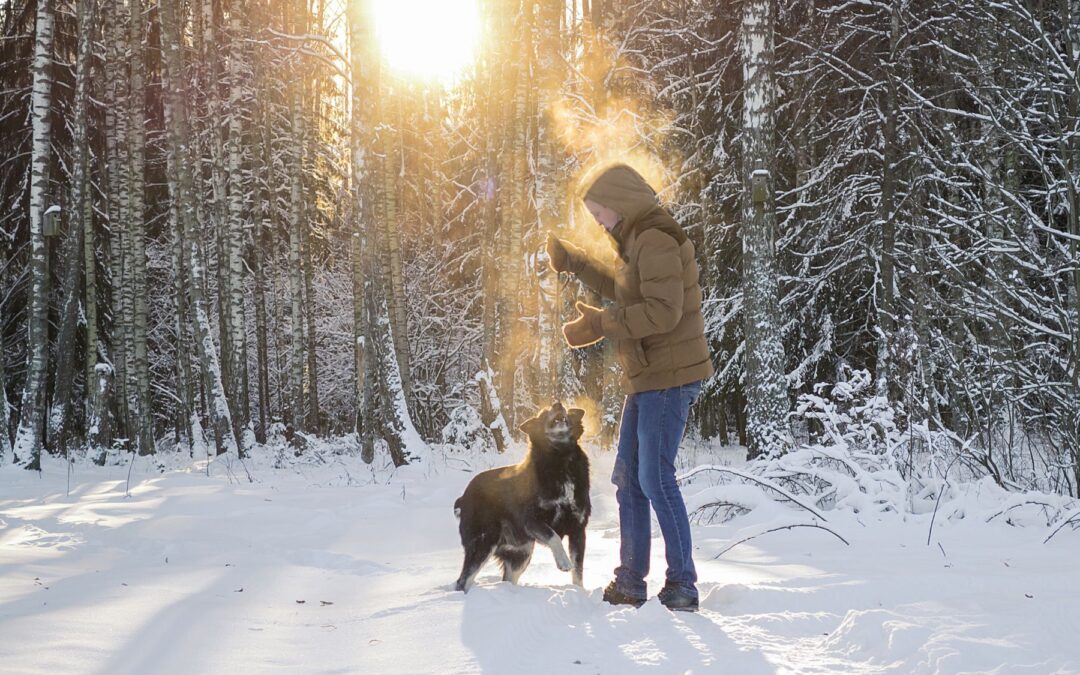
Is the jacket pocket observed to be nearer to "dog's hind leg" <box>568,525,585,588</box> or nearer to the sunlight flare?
"dog's hind leg" <box>568,525,585,588</box>

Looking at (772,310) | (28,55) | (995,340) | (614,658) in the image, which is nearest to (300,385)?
(28,55)

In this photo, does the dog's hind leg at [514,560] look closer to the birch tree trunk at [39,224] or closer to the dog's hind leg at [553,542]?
the dog's hind leg at [553,542]

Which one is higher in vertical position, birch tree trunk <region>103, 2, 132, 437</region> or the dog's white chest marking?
birch tree trunk <region>103, 2, 132, 437</region>

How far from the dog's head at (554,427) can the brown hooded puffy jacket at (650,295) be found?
0.63 metres

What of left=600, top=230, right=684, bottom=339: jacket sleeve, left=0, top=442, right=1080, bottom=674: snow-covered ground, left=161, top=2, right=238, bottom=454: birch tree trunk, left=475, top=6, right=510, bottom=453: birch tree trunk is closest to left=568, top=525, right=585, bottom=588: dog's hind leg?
left=0, top=442, right=1080, bottom=674: snow-covered ground

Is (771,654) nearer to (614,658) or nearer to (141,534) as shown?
(614,658)

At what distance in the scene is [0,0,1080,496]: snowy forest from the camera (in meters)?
10.6

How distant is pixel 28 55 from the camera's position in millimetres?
17469

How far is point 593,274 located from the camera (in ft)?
15.9

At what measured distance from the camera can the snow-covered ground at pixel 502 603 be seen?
337 centimetres

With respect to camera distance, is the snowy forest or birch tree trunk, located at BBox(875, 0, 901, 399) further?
birch tree trunk, located at BBox(875, 0, 901, 399)

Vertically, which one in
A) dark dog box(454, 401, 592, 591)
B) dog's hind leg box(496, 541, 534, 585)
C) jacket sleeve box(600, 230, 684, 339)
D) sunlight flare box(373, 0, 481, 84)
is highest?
sunlight flare box(373, 0, 481, 84)

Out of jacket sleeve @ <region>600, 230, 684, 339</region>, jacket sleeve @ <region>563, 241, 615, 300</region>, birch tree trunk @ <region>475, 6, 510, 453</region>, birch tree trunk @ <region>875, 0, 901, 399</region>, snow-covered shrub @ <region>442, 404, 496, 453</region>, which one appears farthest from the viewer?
birch tree trunk @ <region>475, 6, 510, 453</region>

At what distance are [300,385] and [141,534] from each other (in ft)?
41.4
